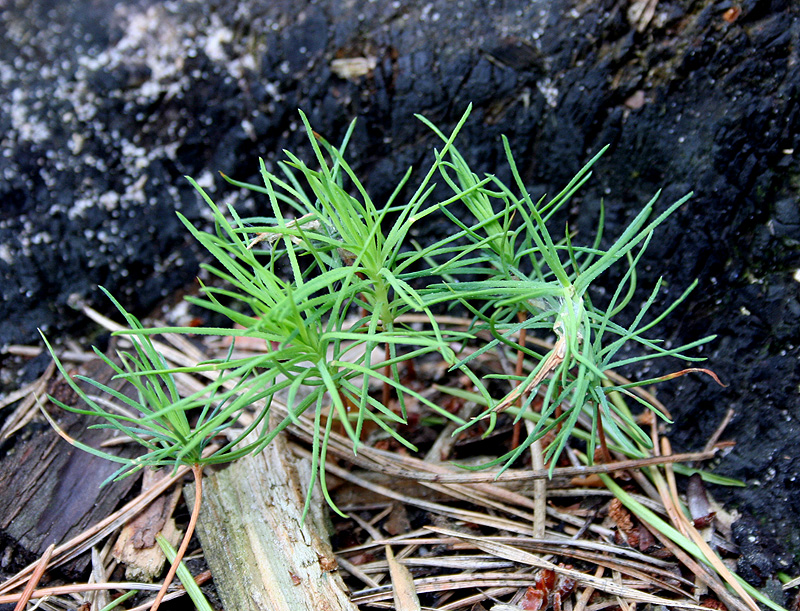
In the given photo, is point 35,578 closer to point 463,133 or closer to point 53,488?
point 53,488

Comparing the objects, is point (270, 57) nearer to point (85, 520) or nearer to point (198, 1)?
point (198, 1)

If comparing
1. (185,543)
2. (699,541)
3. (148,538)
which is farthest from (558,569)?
(148,538)

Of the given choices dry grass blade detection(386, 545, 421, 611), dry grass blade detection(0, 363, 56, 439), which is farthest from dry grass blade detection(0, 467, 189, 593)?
dry grass blade detection(386, 545, 421, 611)

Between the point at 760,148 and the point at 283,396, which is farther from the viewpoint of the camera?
the point at 283,396

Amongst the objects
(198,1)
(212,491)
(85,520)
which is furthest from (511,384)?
(198,1)

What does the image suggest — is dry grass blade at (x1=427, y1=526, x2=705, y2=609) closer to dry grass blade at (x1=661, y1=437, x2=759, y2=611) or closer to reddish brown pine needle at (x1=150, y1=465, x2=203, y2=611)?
dry grass blade at (x1=661, y1=437, x2=759, y2=611)

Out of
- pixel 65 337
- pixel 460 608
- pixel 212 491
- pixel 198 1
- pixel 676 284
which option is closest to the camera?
pixel 460 608

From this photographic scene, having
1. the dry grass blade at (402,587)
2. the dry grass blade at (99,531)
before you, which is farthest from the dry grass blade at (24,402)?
the dry grass blade at (402,587)
